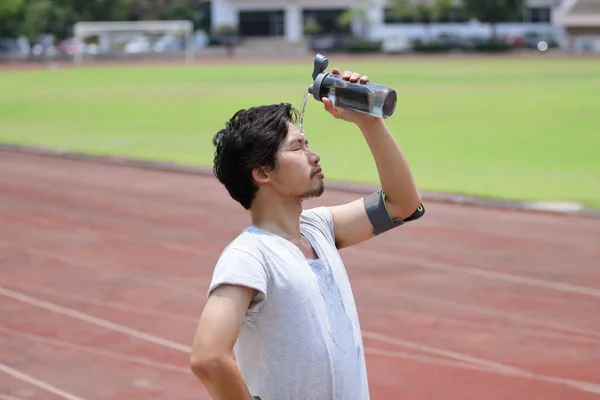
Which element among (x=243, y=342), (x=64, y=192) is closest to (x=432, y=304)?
(x=243, y=342)

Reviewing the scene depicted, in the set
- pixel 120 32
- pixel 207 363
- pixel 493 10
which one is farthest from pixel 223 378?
pixel 493 10

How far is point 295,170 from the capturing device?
131 inches

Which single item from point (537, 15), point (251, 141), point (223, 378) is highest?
point (251, 141)

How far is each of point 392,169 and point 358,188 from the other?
10.5 meters

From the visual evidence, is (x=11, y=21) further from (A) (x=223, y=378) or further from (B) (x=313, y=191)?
(A) (x=223, y=378)

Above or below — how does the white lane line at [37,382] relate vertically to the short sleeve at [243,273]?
below

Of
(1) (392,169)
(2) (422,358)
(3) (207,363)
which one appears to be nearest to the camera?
(3) (207,363)

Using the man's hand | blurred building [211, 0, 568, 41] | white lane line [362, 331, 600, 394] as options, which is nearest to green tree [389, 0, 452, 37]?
blurred building [211, 0, 568, 41]

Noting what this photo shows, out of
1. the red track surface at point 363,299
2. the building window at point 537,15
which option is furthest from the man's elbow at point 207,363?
the building window at point 537,15

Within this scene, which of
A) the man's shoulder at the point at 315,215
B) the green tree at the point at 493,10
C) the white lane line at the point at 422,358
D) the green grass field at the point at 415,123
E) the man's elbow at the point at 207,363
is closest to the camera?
the man's elbow at the point at 207,363

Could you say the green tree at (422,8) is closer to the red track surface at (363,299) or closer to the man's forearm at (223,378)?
the red track surface at (363,299)

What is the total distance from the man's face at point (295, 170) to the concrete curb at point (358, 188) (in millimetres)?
9103

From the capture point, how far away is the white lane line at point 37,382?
21.3 feet

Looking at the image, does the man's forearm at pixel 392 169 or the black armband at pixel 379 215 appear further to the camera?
the black armband at pixel 379 215
